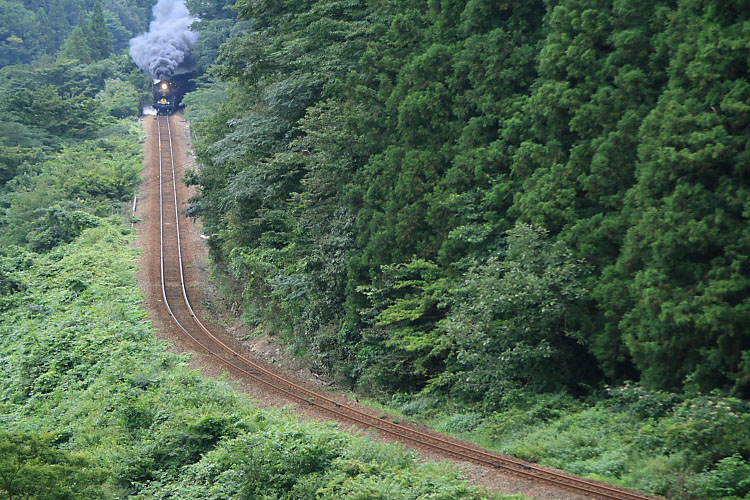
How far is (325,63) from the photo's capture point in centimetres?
1973

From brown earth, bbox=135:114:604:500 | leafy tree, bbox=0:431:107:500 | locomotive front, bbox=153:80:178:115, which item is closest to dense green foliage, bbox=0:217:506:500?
leafy tree, bbox=0:431:107:500

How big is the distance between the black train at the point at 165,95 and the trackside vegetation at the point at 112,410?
912 inches

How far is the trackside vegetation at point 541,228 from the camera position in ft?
31.4

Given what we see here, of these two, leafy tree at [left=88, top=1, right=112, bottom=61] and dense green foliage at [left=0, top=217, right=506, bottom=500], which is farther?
leafy tree at [left=88, top=1, right=112, bottom=61]

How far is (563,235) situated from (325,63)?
33.3 ft

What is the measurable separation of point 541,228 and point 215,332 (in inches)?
522

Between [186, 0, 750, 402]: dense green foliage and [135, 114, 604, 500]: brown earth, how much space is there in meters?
0.98

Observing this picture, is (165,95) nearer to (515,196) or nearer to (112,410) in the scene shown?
(112,410)

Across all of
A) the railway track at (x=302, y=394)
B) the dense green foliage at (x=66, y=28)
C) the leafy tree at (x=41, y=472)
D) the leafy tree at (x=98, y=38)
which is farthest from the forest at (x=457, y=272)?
the dense green foliage at (x=66, y=28)

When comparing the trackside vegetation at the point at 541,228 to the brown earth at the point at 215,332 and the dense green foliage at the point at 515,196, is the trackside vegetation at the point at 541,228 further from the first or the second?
the brown earth at the point at 215,332

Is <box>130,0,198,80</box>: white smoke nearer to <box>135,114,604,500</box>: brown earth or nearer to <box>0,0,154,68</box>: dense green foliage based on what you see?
<box>0,0,154,68</box>: dense green foliage

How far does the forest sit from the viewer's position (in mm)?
9656

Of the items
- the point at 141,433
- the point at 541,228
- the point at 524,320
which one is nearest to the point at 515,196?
the point at 541,228

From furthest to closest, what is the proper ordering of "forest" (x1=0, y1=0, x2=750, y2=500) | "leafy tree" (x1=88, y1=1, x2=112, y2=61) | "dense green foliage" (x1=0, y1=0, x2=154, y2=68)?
"dense green foliage" (x1=0, y1=0, x2=154, y2=68) < "leafy tree" (x1=88, y1=1, x2=112, y2=61) < "forest" (x1=0, y1=0, x2=750, y2=500)
